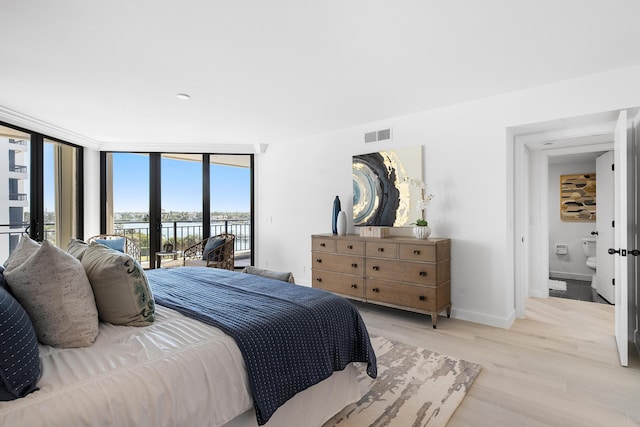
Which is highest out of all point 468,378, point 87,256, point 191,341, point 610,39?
point 610,39

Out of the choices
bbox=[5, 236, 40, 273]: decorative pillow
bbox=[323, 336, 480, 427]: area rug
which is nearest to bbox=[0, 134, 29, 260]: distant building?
bbox=[5, 236, 40, 273]: decorative pillow

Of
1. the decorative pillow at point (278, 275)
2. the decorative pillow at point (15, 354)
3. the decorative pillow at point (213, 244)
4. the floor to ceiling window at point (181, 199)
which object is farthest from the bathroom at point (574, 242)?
the floor to ceiling window at point (181, 199)

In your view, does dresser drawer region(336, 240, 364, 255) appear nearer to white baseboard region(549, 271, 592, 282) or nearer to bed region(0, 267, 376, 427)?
bed region(0, 267, 376, 427)

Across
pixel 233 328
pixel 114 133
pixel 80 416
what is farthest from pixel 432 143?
pixel 114 133

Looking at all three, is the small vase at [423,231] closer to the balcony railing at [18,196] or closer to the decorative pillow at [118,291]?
the decorative pillow at [118,291]

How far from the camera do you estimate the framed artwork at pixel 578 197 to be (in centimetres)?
579

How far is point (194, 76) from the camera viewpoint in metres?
2.93

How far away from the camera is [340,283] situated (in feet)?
13.3

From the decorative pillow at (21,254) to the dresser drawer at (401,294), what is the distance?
9.90ft

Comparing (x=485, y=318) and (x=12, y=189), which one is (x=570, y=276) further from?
(x=12, y=189)

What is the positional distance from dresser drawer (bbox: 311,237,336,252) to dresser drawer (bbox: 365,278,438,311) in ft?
2.10

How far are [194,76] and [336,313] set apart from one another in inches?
95.5

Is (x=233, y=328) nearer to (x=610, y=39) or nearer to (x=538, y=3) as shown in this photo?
(x=538, y=3)

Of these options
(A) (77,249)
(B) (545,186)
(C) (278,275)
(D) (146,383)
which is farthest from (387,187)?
(D) (146,383)
